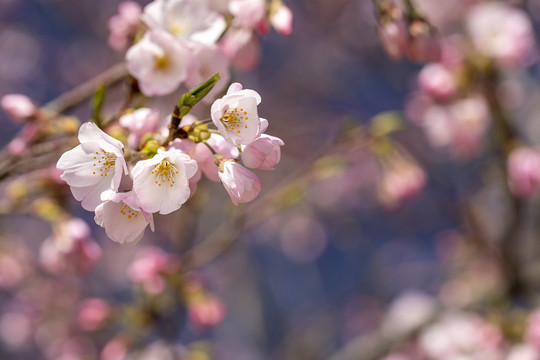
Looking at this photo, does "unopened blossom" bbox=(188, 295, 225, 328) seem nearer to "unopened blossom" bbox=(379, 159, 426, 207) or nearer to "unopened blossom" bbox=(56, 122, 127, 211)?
"unopened blossom" bbox=(379, 159, 426, 207)

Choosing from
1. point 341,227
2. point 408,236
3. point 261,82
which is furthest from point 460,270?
point 261,82

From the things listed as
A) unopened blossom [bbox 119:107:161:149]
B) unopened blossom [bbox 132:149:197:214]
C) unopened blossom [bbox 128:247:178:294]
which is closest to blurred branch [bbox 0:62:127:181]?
unopened blossom [bbox 119:107:161:149]

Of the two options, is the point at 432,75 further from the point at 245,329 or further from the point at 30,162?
the point at 245,329

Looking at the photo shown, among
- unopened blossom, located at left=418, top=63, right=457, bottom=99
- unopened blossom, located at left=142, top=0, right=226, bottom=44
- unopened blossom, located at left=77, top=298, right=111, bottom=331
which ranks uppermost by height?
unopened blossom, located at left=142, top=0, right=226, bottom=44

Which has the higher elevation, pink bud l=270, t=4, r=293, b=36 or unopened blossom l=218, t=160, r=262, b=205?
pink bud l=270, t=4, r=293, b=36

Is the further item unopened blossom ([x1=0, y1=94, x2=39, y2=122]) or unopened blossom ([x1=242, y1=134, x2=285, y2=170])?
unopened blossom ([x1=0, y1=94, x2=39, y2=122])

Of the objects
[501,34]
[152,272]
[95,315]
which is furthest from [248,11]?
[501,34]

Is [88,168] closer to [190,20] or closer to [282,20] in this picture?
[190,20]
